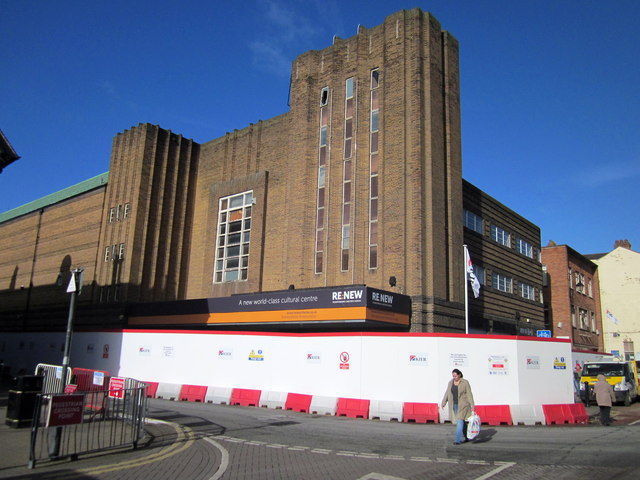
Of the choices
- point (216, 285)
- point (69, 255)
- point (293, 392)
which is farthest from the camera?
point (69, 255)

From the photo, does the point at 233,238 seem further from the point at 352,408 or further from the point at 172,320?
the point at 352,408

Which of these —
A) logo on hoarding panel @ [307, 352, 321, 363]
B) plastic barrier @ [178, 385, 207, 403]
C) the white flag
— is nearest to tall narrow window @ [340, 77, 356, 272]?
the white flag

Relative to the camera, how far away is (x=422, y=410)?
16312mm

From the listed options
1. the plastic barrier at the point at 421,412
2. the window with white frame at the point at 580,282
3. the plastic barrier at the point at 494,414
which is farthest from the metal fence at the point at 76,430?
the window with white frame at the point at 580,282

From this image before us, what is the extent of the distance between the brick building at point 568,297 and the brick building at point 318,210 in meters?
6.58

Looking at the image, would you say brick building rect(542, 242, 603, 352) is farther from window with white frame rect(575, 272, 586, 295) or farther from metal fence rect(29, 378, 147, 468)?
metal fence rect(29, 378, 147, 468)

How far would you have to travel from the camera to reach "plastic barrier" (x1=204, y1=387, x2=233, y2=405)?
2025 cm

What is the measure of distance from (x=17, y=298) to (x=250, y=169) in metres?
27.5

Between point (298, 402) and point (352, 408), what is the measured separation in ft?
7.21

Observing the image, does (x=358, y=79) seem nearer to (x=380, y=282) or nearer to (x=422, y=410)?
(x=380, y=282)

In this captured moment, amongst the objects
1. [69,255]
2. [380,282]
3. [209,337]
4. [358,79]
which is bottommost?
[209,337]

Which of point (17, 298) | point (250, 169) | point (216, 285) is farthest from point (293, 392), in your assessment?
point (17, 298)

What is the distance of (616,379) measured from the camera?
25812mm

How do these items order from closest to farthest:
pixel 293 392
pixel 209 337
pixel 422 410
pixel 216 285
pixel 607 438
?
pixel 607 438, pixel 422 410, pixel 293 392, pixel 209 337, pixel 216 285
